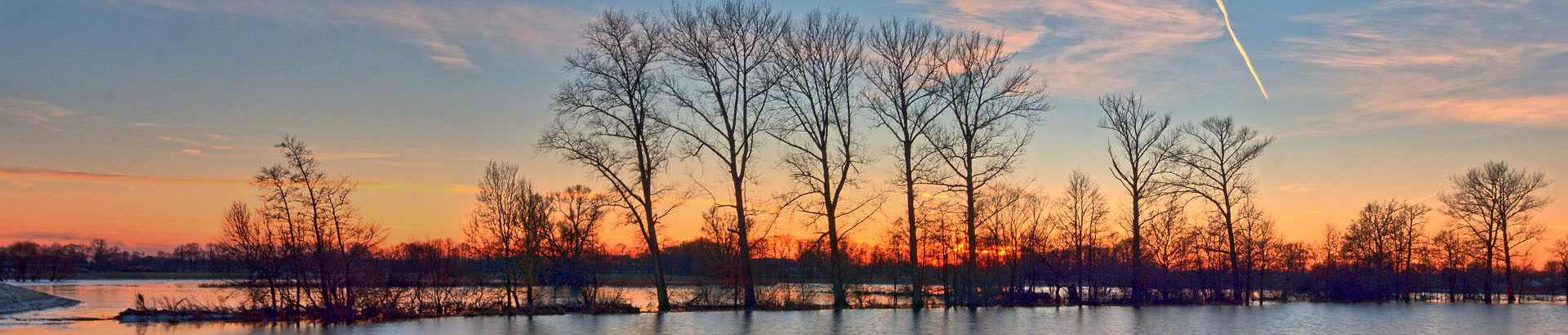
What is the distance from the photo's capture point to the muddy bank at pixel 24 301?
1599 inches

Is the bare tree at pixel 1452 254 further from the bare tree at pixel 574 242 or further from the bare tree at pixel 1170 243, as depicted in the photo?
the bare tree at pixel 574 242

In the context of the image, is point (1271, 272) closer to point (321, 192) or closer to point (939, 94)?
point (939, 94)

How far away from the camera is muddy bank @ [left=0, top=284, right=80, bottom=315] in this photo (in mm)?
40625

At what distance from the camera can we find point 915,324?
26.9m

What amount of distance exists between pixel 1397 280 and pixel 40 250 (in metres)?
159

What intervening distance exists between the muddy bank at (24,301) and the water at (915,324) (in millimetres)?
10162

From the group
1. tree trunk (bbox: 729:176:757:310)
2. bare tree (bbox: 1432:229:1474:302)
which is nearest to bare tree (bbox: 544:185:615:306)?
tree trunk (bbox: 729:176:757:310)

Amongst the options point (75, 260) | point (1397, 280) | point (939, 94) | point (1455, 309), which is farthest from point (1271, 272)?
point (75, 260)

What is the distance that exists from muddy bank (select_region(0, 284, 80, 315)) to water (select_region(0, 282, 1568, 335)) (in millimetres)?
10162

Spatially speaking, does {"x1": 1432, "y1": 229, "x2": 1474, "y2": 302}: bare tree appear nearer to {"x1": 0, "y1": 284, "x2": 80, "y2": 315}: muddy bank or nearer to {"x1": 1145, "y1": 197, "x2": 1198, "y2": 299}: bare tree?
{"x1": 1145, "y1": 197, "x2": 1198, "y2": 299}: bare tree

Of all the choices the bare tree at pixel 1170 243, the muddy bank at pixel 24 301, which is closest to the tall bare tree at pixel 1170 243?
the bare tree at pixel 1170 243

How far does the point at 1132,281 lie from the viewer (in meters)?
41.9

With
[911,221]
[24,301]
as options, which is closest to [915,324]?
[911,221]

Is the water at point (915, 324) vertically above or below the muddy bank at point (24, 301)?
above
